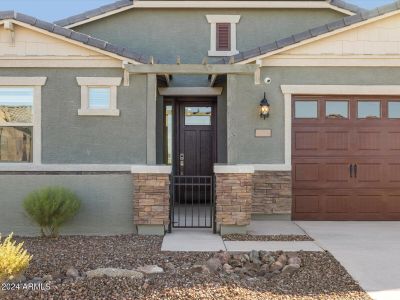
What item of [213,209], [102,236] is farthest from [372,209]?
[102,236]

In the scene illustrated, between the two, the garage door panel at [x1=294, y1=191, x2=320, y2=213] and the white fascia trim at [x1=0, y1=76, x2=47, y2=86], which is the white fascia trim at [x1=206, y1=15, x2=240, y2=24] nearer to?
the white fascia trim at [x1=0, y1=76, x2=47, y2=86]

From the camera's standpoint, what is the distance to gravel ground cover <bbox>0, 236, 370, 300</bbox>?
15.8 feet

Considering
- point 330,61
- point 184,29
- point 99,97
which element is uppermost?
point 184,29

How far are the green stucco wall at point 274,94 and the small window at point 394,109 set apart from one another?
18.2 inches

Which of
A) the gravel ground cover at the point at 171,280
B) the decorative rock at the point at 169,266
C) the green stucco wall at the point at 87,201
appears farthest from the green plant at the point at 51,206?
the decorative rock at the point at 169,266

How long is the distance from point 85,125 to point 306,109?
4.87 meters

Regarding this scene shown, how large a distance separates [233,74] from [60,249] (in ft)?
14.9

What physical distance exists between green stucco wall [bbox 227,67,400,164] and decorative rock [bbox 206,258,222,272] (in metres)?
3.91

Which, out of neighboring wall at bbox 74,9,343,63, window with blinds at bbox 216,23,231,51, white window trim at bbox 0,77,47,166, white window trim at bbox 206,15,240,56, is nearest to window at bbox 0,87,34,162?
white window trim at bbox 0,77,47,166

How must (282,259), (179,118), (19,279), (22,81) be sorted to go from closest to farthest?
(19,279), (282,259), (22,81), (179,118)

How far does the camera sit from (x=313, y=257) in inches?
257

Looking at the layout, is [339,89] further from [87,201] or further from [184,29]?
[87,201]

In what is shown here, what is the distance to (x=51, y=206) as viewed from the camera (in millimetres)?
7633

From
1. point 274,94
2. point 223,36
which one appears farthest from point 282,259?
point 223,36
